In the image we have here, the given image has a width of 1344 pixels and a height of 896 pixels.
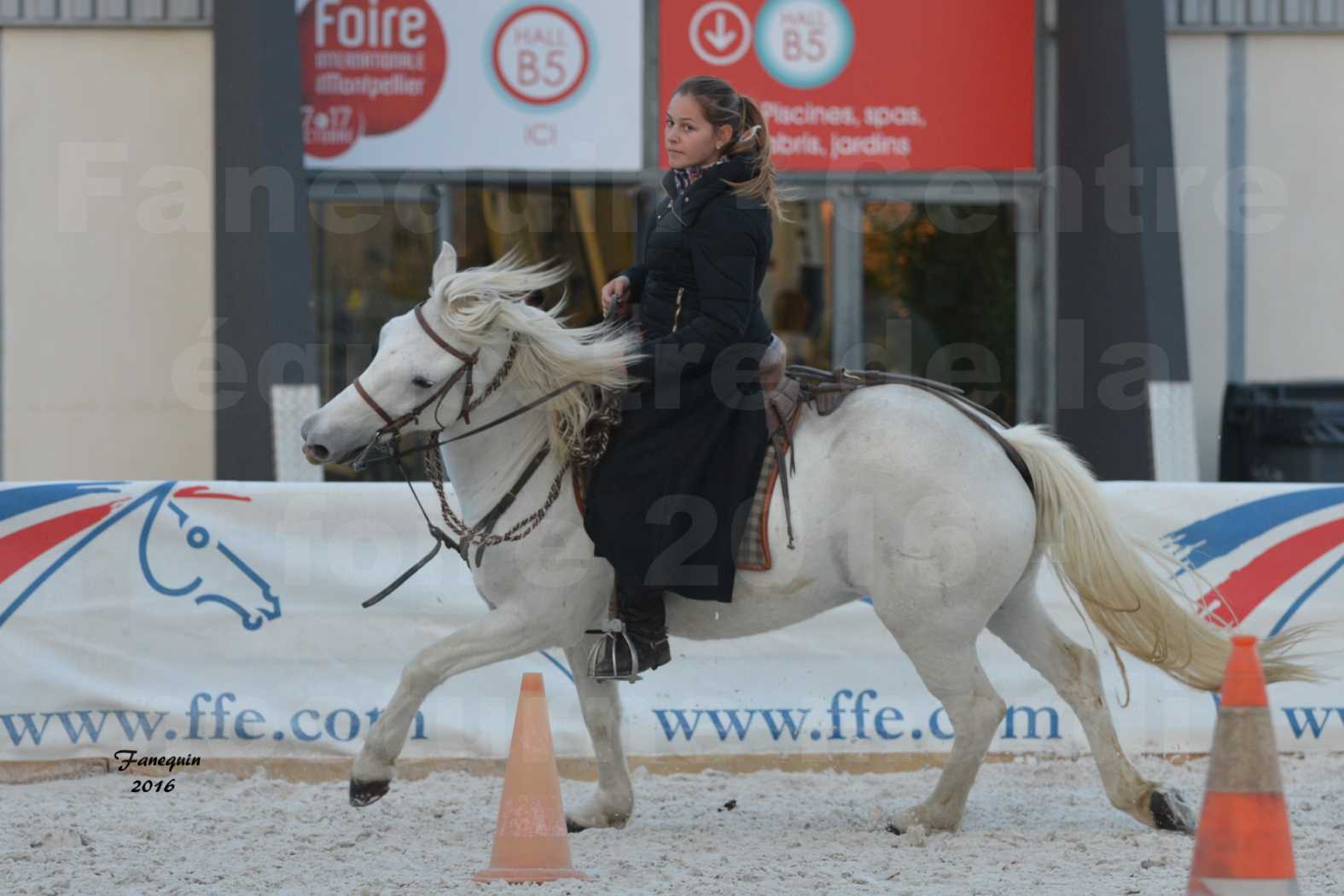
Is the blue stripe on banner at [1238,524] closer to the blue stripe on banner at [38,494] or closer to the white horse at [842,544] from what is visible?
the white horse at [842,544]

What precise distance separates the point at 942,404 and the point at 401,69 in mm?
7664

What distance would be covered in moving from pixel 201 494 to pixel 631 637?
7.85 ft

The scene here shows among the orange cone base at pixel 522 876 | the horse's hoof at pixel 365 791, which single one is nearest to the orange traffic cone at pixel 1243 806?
the orange cone base at pixel 522 876

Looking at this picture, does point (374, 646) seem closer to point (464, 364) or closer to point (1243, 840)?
point (464, 364)

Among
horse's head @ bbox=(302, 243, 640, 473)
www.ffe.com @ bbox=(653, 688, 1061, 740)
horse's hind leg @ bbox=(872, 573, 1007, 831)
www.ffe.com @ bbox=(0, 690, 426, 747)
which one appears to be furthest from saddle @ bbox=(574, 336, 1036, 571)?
www.ffe.com @ bbox=(0, 690, 426, 747)

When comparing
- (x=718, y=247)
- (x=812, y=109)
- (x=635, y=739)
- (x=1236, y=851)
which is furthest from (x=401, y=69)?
(x=1236, y=851)

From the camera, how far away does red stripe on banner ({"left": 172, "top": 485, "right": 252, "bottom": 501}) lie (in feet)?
22.4

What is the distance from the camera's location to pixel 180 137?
474 inches

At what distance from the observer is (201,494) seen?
6.86 m

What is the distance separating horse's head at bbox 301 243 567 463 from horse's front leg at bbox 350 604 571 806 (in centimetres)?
64

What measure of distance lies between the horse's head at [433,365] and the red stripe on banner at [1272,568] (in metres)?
3.34

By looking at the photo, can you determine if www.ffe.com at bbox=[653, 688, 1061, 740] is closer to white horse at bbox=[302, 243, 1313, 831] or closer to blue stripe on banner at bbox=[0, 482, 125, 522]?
white horse at bbox=[302, 243, 1313, 831]

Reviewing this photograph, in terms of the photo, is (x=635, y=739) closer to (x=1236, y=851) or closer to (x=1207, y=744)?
(x=1207, y=744)

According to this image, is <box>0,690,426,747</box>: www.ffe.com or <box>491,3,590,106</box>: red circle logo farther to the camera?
<box>491,3,590,106</box>: red circle logo
